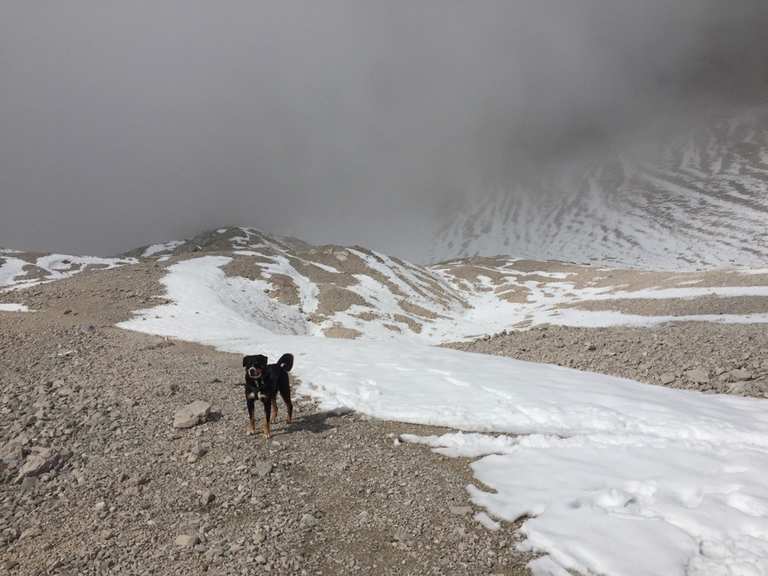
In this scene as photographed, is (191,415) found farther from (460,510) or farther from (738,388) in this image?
(738,388)

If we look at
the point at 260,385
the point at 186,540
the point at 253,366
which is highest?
the point at 253,366

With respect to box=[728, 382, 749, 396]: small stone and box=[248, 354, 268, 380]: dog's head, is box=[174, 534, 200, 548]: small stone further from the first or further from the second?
box=[728, 382, 749, 396]: small stone

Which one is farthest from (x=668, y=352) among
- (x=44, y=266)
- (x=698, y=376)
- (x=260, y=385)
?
(x=44, y=266)

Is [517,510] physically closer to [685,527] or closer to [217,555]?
[685,527]

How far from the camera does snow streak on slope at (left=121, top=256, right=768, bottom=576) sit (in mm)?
5492

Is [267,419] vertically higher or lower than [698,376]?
higher

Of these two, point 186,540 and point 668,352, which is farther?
point 668,352

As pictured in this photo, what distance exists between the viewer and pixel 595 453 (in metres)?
8.45

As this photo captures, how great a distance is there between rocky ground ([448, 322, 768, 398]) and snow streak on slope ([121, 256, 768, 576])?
9.12 feet

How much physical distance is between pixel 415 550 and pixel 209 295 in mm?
37349

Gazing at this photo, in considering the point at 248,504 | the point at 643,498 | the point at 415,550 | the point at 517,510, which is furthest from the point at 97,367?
the point at 643,498

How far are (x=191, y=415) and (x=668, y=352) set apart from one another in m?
19.8

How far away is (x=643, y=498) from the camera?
6.64 m

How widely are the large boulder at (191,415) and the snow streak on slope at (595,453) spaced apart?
3.66m
